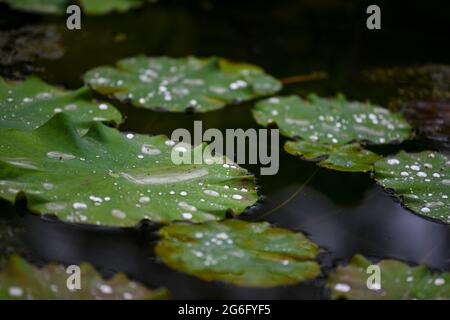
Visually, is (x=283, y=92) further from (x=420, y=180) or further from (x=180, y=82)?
(x=420, y=180)

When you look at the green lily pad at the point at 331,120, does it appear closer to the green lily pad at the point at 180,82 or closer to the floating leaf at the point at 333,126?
the floating leaf at the point at 333,126

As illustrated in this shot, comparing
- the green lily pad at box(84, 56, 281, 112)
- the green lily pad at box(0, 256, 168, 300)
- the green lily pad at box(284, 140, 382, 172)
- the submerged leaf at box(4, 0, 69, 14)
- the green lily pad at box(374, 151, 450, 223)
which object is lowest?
the green lily pad at box(0, 256, 168, 300)

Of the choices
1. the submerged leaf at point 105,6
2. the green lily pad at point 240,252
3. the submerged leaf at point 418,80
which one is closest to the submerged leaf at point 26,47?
the submerged leaf at point 105,6

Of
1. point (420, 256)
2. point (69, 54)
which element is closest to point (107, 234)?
point (420, 256)

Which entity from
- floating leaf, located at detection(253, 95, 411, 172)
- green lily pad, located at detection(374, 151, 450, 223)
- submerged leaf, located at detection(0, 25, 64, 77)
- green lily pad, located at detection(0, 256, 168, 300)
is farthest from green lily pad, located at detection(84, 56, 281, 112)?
green lily pad, located at detection(0, 256, 168, 300)

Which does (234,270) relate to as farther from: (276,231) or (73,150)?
(73,150)

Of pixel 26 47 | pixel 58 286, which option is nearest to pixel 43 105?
pixel 26 47

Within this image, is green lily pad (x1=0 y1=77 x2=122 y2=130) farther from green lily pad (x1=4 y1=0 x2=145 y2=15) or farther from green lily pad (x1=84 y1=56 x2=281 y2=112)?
green lily pad (x1=4 y1=0 x2=145 y2=15)
